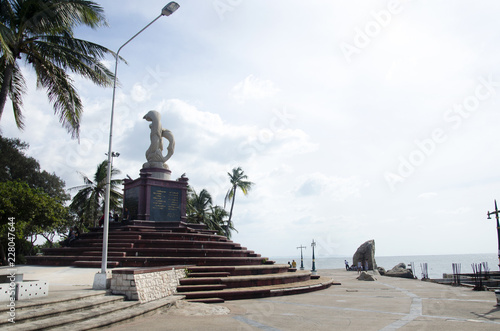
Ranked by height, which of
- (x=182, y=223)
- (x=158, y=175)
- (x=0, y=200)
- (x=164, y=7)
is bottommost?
(x=182, y=223)

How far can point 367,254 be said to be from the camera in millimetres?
43125

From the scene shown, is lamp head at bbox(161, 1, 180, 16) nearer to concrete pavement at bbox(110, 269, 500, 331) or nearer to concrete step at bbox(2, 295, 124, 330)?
concrete step at bbox(2, 295, 124, 330)

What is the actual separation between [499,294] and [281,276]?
770 centimetres

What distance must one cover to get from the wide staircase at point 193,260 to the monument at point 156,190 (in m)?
1.25

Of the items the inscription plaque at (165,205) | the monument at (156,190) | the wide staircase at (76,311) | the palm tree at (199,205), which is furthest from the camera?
the palm tree at (199,205)

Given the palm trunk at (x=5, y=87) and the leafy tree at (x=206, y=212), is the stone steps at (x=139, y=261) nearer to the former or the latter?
the palm trunk at (x=5, y=87)

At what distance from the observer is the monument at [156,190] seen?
2072 cm

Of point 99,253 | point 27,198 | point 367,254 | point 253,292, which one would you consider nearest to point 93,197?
point 27,198

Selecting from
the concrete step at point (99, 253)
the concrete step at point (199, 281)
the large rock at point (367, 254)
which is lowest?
the large rock at point (367, 254)

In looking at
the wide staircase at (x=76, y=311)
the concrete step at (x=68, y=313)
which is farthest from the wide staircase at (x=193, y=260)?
the concrete step at (x=68, y=313)

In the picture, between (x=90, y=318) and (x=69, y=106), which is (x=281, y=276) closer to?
(x=90, y=318)

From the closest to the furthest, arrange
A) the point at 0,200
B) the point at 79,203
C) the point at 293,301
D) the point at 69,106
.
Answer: the point at 293,301
the point at 69,106
the point at 0,200
the point at 79,203

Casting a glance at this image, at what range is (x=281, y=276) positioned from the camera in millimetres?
16031

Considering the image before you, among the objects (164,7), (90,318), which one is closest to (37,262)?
(90,318)
